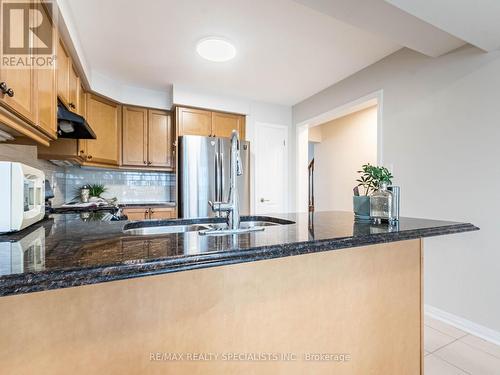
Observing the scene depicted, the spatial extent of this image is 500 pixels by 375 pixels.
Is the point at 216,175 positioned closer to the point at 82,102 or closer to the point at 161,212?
the point at 161,212

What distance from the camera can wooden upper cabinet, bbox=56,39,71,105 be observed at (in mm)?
1835

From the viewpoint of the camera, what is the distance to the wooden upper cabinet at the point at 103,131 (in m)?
2.85

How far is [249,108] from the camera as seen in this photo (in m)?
3.74

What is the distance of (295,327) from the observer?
1.00 m

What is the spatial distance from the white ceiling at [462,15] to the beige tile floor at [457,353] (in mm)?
2089

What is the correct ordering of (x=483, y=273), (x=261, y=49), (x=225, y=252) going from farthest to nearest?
(x=261, y=49), (x=483, y=273), (x=225, y=252)

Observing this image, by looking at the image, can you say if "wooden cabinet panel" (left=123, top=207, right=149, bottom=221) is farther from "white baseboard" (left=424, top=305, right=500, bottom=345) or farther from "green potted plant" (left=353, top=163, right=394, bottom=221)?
"white baseboard" (left=424, top=305, right=500, bottom=345)

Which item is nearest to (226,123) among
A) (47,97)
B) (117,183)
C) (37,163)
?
(117,183)

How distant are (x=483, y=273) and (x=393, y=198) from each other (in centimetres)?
137

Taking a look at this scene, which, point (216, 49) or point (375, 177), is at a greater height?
point (216, 49)

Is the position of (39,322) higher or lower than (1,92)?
lower

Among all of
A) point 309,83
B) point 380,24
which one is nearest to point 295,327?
point 380,24

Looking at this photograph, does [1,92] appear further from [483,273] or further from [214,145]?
[483,273]

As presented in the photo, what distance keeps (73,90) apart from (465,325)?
12.4 ft
